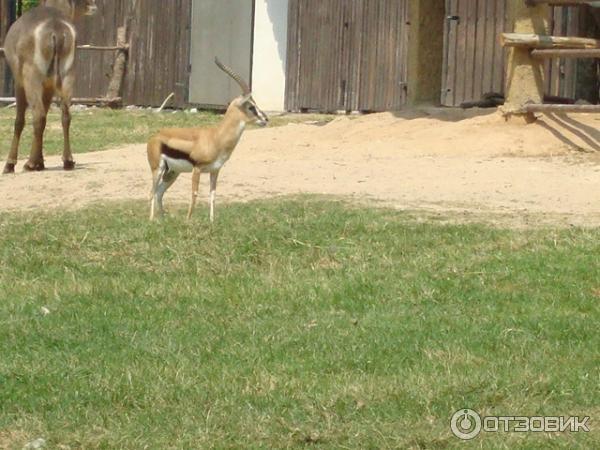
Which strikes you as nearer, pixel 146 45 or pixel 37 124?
pixel 37 124

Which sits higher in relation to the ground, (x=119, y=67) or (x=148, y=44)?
A: (x=148, y=44)

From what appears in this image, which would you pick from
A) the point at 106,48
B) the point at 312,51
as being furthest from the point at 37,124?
the point at 106,48

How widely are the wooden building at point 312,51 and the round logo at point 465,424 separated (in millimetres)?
11490

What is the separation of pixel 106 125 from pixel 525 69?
8.51 metres

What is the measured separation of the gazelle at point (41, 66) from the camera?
15875 mm

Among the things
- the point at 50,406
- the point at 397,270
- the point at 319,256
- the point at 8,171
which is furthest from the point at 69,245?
the point at 8,171

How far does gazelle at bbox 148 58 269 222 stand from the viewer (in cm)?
1199

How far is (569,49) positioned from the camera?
15531 mm

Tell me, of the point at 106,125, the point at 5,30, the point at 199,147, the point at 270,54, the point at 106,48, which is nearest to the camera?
the point at 199,147

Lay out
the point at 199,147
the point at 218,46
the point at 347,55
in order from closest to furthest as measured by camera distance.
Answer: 1. the point at 199,147
2. the point at 347,55
3. the point at 218,46

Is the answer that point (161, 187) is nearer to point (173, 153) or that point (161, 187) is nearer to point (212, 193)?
point (173, 153)

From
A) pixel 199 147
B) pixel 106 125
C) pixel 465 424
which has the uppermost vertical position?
pixel 199 147

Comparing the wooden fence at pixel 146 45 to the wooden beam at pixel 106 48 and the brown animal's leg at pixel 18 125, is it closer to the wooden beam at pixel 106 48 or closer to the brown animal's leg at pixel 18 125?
the wooden beam at pixel 106 48

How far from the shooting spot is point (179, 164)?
12133mm
